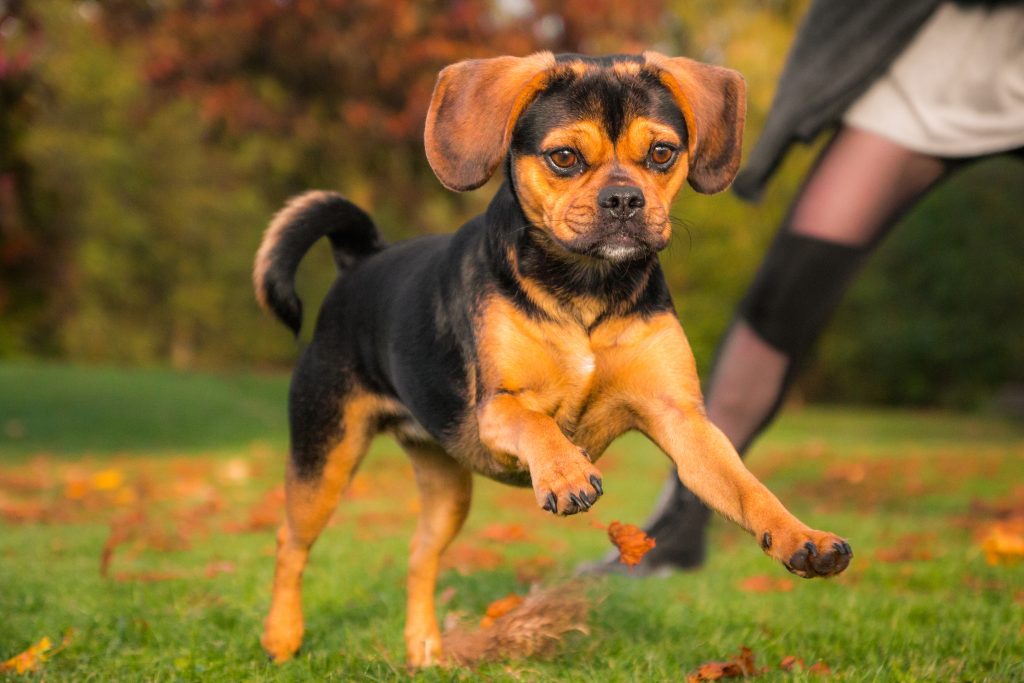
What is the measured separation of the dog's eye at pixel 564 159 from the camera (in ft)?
10.8

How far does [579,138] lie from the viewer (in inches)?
129

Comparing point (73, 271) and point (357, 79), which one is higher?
point (357, 79)

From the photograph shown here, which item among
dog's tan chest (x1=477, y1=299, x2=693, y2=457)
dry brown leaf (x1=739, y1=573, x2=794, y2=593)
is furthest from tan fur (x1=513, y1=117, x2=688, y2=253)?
dry brown leaf (x1=739, y1=573, x2=794, y2=593)

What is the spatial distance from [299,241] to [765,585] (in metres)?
3.00

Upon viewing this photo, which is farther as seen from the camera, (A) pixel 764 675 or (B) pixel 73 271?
(B) pixel 73 271

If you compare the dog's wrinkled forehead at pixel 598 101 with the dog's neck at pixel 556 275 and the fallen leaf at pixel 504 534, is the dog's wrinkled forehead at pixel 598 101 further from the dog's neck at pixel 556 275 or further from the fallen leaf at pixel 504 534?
the fallen leaf at pixel 504 534

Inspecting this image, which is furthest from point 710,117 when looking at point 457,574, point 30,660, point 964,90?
point 457,574

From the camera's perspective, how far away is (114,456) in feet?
42.7

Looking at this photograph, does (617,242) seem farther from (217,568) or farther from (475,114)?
(217,568)

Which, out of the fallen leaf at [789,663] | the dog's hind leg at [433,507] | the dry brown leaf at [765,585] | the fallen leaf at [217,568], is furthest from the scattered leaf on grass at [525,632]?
the fallen leaf at [217,568]

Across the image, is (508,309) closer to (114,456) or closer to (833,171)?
(833,171)

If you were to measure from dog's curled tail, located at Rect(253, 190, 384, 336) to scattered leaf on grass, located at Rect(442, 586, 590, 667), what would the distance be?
1.34 metres

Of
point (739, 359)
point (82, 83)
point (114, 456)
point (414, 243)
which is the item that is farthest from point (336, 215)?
point (82, 83)

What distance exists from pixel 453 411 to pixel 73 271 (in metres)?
24.1
